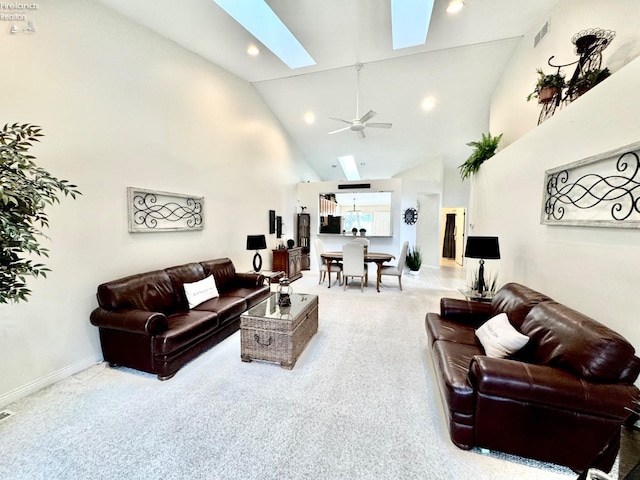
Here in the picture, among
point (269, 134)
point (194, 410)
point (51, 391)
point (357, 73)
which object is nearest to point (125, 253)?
point (51, 391)

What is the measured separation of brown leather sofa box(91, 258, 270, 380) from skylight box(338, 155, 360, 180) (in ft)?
21.0

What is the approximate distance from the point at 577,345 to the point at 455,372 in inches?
28.4

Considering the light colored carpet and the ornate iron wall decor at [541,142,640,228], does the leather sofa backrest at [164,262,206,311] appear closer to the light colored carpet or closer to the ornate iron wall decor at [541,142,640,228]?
the light colored carpet

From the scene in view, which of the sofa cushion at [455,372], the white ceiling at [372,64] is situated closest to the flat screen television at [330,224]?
the white ceiling at [372,64]

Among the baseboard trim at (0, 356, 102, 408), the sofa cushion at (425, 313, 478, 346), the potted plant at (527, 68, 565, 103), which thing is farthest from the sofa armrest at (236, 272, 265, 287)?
the potted plant at (527, 68, 565, 103)

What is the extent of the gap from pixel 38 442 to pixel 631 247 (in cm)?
410

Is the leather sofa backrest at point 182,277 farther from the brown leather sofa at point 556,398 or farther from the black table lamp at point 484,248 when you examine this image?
the black table lamp at point 484,248

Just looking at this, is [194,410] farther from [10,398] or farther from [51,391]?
[10,398]

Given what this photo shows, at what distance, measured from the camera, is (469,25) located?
365cm

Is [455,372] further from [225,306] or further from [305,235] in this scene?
[305,235]

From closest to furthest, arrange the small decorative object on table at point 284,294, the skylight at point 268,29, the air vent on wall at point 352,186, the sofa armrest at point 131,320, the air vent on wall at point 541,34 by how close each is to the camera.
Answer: the sofa armrest at point 131,320, the small decorative object on table at point 284,294, the skylight at point 268,29, the air vent on wall at point 541,34, the air vent on wall at point 352,186

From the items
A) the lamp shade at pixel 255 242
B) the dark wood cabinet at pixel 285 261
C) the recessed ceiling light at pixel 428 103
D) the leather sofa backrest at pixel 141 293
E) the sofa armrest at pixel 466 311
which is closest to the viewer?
the leather sofa backrest at pixel 141 293

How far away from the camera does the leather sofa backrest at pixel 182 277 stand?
129 inches

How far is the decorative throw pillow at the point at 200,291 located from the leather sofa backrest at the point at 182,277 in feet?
0.31
